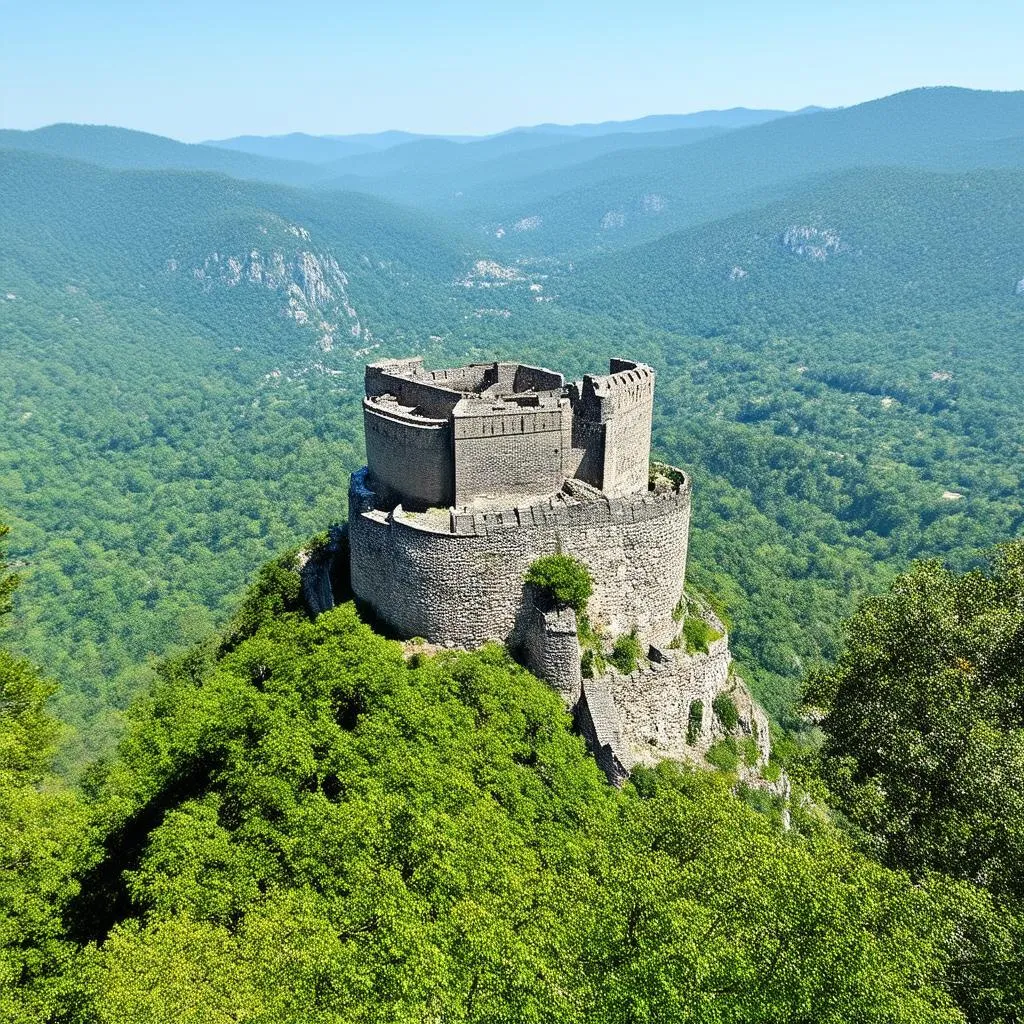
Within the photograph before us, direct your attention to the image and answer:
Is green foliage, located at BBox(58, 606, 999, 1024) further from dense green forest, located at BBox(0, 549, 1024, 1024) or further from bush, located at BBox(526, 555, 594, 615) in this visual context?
bush, located at BBox(526, 555, 594, 615)

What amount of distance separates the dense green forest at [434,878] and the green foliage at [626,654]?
3.65m

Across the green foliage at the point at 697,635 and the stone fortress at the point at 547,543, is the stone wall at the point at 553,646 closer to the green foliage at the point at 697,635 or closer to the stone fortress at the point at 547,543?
the stone fortress at the point at 547,543

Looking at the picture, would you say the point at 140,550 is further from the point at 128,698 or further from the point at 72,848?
the point at 72,848

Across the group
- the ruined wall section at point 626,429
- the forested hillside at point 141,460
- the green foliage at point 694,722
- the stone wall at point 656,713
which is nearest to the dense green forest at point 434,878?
the stone wall at point 656,713

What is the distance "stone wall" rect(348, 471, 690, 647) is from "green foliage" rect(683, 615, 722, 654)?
1.76 meters

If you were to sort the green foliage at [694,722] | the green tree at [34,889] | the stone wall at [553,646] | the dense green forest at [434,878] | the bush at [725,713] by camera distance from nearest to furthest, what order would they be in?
the dense green forest at [434,878] → the green tree at [34,889] → the stone wall at [553,646] → the green foliage at [694,722] → the bush at [725,713]

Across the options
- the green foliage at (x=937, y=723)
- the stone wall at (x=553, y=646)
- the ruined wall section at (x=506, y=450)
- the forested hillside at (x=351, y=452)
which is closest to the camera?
the green foliage at (x=937, y=723)

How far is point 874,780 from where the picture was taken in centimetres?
1756

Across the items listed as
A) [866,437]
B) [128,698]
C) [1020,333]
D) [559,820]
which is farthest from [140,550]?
[1020,333]

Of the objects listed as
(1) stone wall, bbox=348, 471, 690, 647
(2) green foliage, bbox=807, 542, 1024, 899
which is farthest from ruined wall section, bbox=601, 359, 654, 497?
(2) green foliage, bbox=807, 542, 1024, 899

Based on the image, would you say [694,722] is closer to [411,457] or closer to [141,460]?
[411,457]

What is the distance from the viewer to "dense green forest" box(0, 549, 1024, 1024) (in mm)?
11648

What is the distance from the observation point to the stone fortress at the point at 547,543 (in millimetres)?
24188

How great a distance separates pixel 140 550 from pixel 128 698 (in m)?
42.1
